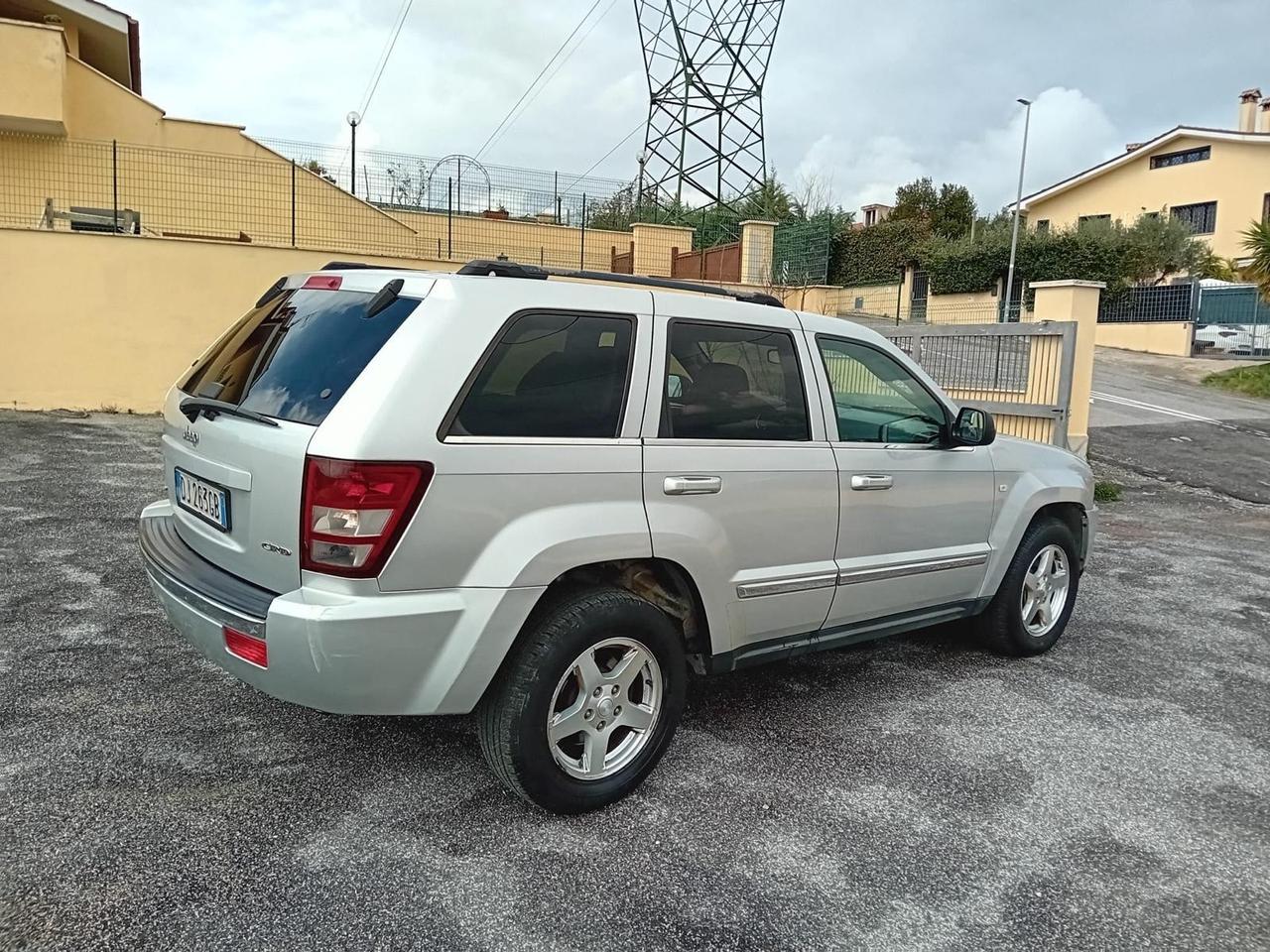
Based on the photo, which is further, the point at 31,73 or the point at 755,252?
the point at 755,252

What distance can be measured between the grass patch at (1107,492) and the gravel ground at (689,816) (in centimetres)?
A: 544

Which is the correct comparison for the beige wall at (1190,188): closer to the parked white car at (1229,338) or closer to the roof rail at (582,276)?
the parked white car at (1229,338)

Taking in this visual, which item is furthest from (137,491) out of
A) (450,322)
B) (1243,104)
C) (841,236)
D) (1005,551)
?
(1243,104)

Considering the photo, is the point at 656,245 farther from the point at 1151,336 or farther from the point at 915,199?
the point at 915,199

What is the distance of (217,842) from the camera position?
2.80 meters

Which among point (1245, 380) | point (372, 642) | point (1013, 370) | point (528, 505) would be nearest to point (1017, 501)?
point (528, 505)

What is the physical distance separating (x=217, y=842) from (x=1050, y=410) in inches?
327

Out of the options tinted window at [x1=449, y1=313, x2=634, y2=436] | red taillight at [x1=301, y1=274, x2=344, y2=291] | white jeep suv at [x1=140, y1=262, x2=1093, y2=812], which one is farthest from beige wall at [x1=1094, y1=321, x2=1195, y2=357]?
red taillight at [x1=301, y1=274, x2=344, y2=291]

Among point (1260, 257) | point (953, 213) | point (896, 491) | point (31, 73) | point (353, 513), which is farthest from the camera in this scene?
point (953, 213)

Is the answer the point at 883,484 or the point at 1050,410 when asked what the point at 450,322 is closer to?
the point at 883,484

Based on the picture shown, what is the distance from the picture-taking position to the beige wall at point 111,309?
12078 millimetres

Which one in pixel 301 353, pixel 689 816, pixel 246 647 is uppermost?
pixel 301 353

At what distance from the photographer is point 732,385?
348cm

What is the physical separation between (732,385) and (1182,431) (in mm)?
13480
